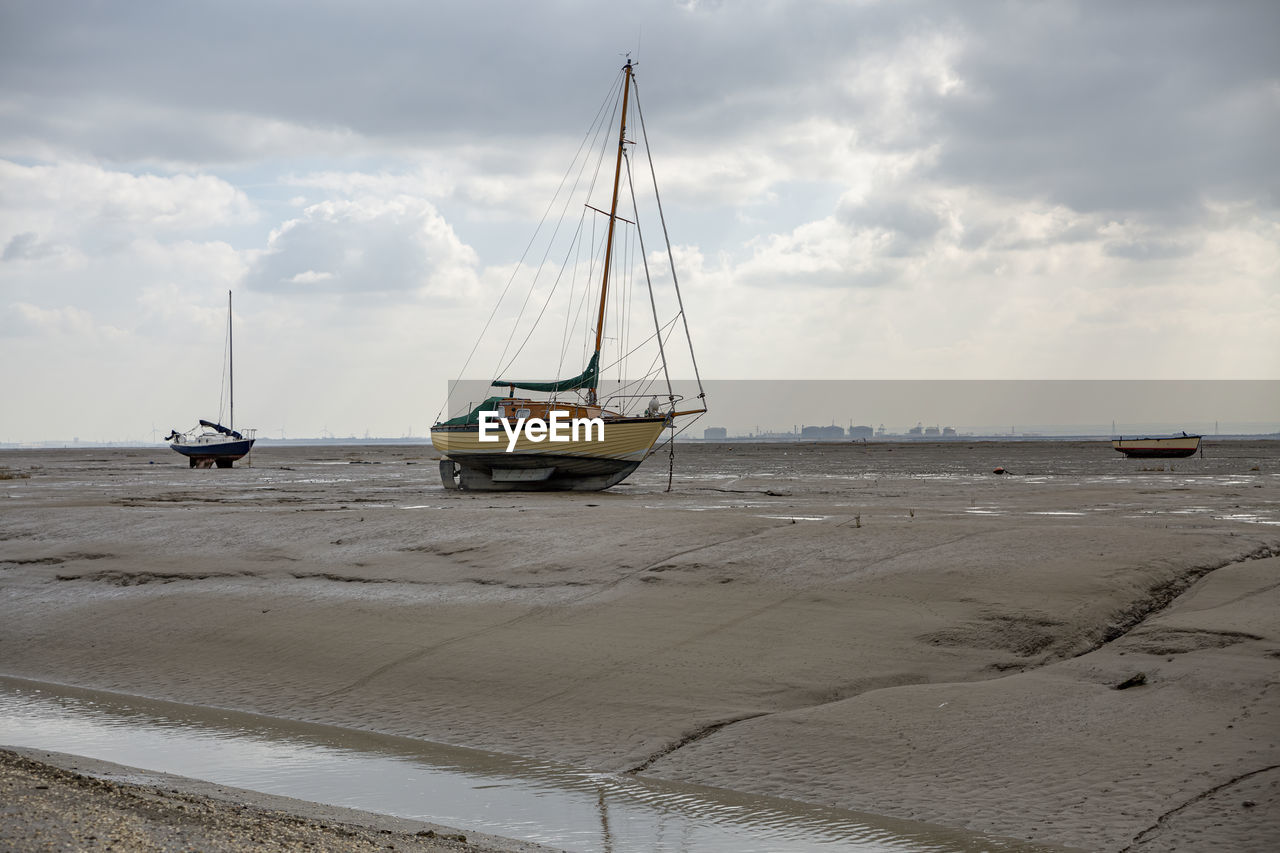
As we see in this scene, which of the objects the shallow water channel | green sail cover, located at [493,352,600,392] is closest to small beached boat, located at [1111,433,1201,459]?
green sail cover, located at [493,352,600,392]

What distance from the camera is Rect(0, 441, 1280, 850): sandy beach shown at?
20.5ft

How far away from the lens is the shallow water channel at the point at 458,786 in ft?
18.4

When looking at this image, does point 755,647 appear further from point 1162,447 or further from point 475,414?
point 1162,447

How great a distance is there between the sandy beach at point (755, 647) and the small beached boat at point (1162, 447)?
211 ft

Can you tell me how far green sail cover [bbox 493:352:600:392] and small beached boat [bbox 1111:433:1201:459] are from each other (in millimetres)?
54913

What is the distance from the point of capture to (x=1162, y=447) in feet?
246

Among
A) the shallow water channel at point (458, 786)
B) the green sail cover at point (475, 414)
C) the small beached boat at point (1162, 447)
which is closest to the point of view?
the shallow water channel at point (458, 786)

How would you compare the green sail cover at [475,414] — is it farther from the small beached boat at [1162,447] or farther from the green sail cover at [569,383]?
the small beached boat at [1162,447]

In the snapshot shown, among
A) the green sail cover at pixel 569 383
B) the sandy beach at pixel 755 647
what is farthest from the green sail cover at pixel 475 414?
the sandy beach at pixel 755 647

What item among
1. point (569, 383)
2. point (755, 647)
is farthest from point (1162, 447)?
point (755, 647)

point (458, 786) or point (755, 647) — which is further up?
point (755, 647)

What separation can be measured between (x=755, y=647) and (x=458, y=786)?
10.7 ft

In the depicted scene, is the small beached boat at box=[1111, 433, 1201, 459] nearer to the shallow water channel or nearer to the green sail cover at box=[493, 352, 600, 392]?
the green sail cover at box=[493, 352, 600, 392]

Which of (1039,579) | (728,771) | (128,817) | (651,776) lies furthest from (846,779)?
(1039,579)
